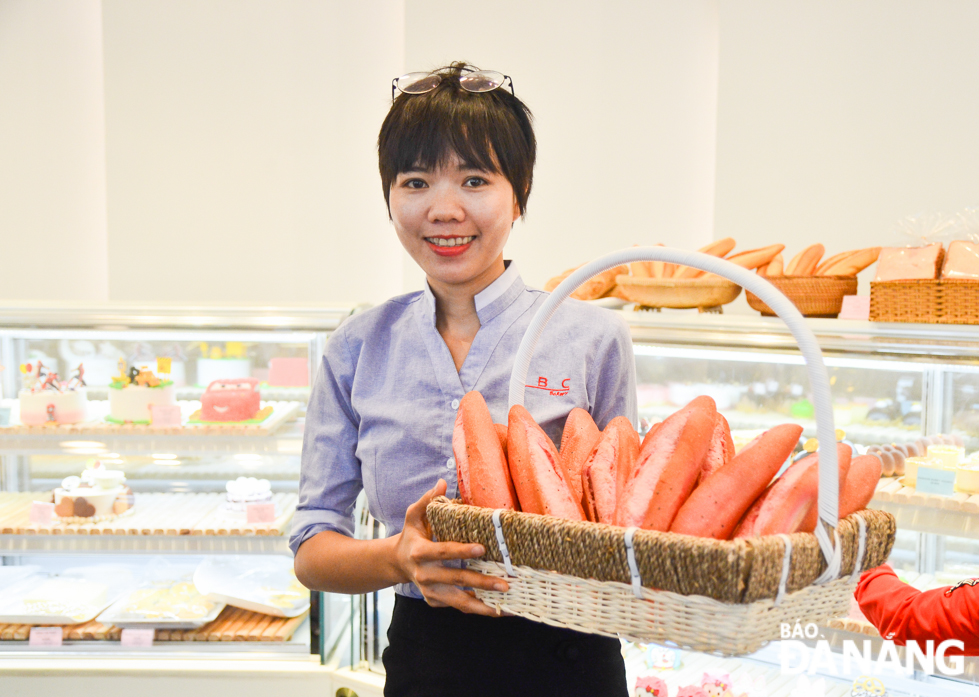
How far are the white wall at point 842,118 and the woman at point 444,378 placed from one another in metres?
2.37

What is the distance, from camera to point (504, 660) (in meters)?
1.22

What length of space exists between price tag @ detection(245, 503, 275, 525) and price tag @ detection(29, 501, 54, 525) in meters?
0.78

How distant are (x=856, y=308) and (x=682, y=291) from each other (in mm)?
548

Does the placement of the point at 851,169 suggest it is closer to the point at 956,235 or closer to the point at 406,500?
the point at 956,235

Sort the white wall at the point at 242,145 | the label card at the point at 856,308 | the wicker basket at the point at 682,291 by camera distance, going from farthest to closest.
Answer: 1. the white wall at the point at 242,145
2. the wicker basket at the point at 682,291
3. the label card at the point at 856,308

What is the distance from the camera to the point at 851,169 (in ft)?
10.5

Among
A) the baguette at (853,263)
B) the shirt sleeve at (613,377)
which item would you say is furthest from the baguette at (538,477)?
the baguette at (853,263)

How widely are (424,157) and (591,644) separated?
0.88m

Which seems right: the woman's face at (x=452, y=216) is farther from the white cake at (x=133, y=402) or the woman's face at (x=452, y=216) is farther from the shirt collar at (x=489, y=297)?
the white cake at (x=133, y=402)

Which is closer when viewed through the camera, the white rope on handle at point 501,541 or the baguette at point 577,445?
the white rope on handle at point 501,541

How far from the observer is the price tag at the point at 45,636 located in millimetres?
2775

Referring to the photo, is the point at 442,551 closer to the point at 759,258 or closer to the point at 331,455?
the point at 331,455

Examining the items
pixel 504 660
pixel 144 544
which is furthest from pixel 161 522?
pixel 504 660

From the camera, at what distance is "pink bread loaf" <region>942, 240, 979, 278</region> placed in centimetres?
192
